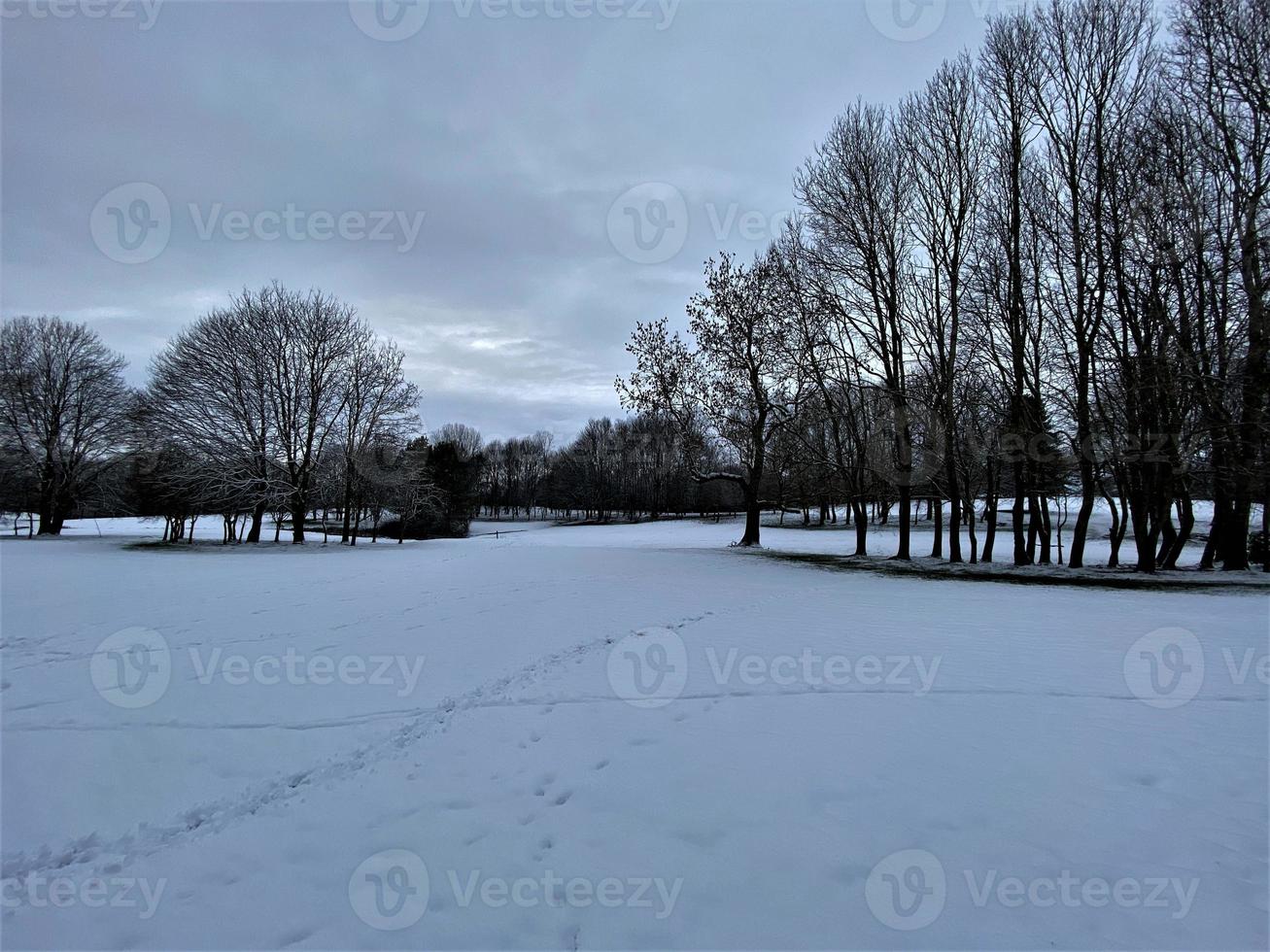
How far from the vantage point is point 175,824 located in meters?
3.47

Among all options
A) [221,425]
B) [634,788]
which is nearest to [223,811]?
[634,788]

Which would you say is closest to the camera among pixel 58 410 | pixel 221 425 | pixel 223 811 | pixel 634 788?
pixel 223 811

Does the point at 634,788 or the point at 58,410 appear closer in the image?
the point at 634,788

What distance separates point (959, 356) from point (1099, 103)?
7.39m

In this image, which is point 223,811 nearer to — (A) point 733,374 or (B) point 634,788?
(B) point 634,788

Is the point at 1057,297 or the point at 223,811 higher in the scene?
the point at 1057,297

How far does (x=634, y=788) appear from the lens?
3850mm

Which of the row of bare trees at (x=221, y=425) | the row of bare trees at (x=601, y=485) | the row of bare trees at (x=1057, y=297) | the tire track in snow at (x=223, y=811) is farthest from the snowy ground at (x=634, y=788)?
the row of bare trees at (x=601, y=485)

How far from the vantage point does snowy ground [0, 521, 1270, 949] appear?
2729mm

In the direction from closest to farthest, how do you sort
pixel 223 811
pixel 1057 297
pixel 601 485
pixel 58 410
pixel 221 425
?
pixel 223 811 < pixel 1057 297 < pixel 221 425 < pixel 58 410 < pixel 601 485

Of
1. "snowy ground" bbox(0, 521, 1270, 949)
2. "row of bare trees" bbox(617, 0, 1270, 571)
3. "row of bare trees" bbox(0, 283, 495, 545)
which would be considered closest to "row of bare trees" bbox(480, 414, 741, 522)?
"row of bare trees" bbox(0, 283, 495, 545)

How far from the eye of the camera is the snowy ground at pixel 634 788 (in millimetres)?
2729

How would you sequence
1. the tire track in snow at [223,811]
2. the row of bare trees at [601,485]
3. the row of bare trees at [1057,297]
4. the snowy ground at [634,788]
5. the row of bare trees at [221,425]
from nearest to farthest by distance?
the snowy ground at [634,788], the tire track in snow at [223,811], the row of bare trees at [1057,297], the row of bare trees at [221,425], the row of bare trees at [601,485]

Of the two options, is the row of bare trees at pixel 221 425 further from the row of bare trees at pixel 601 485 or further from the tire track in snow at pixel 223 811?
the row of bare trees at pixel 601 485
